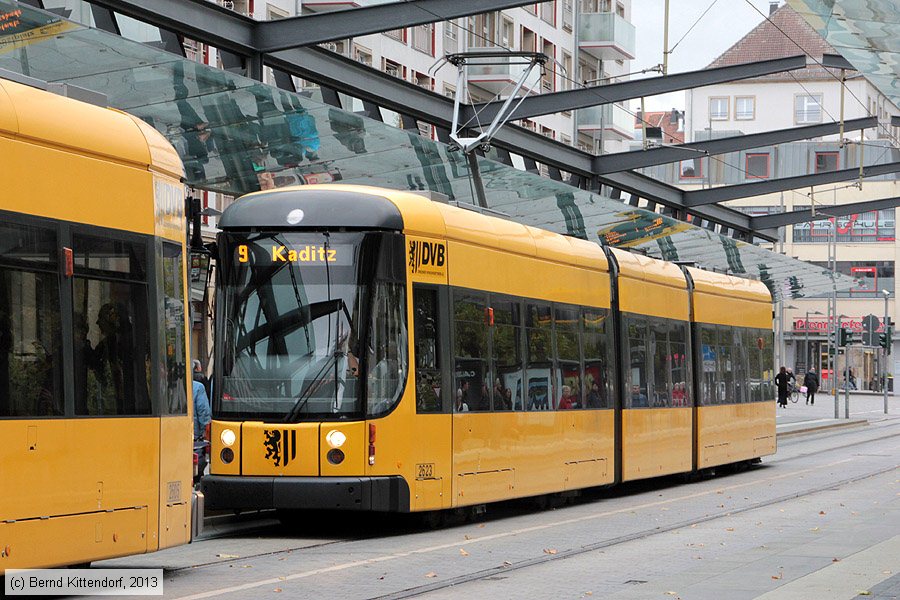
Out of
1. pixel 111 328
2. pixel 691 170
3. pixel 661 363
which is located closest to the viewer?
pixel 111 328

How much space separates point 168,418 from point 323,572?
1787 millimetres

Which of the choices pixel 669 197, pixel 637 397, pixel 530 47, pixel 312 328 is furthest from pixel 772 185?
pixel 530 47

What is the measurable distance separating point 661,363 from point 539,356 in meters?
5.23

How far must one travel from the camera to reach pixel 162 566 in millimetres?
12750

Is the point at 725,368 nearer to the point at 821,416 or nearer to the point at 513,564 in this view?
the point at 513,564

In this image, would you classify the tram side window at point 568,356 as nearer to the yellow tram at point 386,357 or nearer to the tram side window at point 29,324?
the yellow tram at point 386,357

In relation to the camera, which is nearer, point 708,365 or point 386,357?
point 386,357

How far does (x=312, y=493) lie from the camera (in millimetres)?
14695

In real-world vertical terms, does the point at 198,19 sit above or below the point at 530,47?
below

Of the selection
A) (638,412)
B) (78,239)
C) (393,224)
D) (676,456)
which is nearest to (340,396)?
(393,224)

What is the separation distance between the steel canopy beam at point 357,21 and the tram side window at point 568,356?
3.66 meters

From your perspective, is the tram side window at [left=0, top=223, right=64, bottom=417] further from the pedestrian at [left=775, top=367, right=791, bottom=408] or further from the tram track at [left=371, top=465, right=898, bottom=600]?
the pedestrian at [left=775, top=367, right=791, bottom=408]

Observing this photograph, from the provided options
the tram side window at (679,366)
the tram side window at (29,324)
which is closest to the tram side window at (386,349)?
the tram side window at (29,324)

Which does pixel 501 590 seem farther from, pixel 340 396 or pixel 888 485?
pixel 888 485
